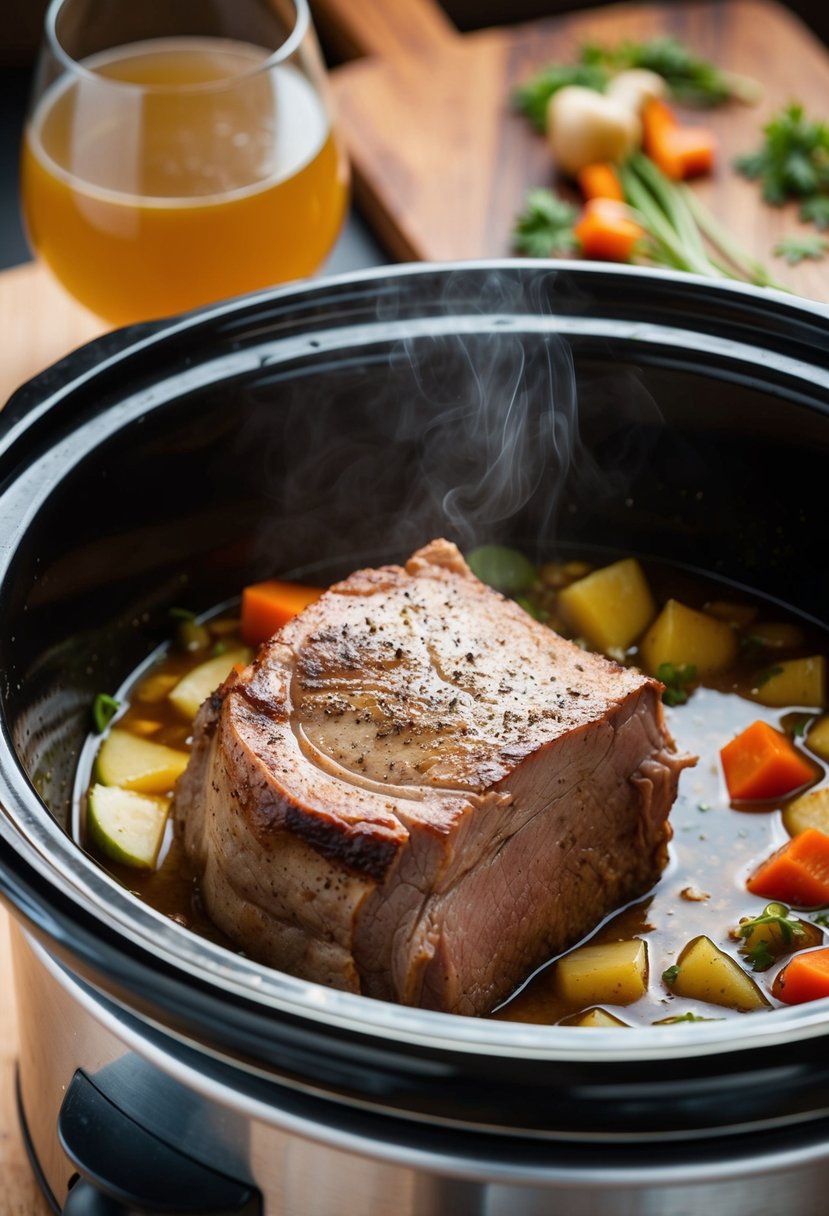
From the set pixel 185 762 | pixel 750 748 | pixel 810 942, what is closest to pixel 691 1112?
pixel 810 942

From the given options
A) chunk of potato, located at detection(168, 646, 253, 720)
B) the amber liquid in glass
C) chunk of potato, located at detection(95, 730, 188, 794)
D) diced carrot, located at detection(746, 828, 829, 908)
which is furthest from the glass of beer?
diced carrot, located at detection(746, 828, 829, 908)

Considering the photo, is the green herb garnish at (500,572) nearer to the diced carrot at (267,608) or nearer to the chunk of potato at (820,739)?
the diced carrot at (267,608)

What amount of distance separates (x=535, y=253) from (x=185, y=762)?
181 centimetres

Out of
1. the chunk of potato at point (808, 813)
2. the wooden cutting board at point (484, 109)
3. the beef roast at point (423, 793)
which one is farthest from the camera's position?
the wooden cutting board at point (484, 109)

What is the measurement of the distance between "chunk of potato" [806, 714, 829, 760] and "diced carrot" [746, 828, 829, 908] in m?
0.27

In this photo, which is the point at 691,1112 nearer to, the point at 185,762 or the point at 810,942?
the point at 810,942

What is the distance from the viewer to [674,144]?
Result: 3984 mm

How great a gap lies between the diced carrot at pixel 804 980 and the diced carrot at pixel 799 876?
0.14 meters

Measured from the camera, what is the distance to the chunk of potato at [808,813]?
2.41 m

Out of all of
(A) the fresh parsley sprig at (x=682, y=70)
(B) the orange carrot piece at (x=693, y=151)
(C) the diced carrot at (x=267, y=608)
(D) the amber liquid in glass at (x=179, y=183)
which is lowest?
(C) the diced carrot at (x=267, y=608)

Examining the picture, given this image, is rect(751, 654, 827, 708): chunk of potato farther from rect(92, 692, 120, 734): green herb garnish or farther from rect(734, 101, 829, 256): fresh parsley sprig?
rect(734, 101, 829, 256): fresh parsley sprig

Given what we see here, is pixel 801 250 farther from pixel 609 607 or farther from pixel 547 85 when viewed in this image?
pixel 609 607

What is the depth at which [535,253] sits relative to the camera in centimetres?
371

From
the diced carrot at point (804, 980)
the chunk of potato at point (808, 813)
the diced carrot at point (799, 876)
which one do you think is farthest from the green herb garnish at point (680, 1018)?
the chunk of potato at point (808, 813)
